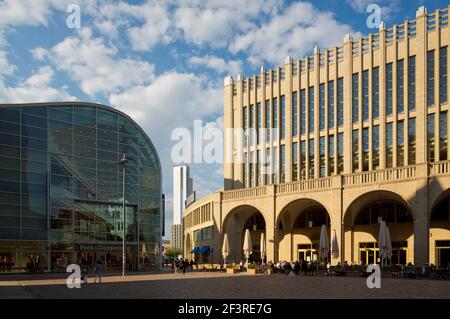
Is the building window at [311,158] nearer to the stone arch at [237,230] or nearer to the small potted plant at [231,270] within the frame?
the stone arch at [237,230]

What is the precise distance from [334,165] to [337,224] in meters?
8.52

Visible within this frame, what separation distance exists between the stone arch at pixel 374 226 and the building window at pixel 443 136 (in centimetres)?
449

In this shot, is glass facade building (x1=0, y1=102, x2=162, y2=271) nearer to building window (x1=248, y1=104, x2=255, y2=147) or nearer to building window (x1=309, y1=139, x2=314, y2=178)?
building window (x1=248, y1=104, x2=255, y2=147)

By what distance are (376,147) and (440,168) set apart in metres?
10.3

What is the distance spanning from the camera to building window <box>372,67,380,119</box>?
45.4m

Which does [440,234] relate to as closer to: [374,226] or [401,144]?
[374,226]

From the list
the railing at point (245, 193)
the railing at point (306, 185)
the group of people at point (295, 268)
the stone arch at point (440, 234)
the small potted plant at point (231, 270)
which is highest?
the railing at point (306, 185)

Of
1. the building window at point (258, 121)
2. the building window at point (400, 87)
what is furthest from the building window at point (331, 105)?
the building window at point (258, 121)

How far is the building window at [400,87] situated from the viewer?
4362 cm

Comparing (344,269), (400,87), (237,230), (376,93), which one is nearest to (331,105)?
(376,93)

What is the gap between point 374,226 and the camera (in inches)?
1735

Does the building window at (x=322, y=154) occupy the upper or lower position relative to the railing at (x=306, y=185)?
upper
